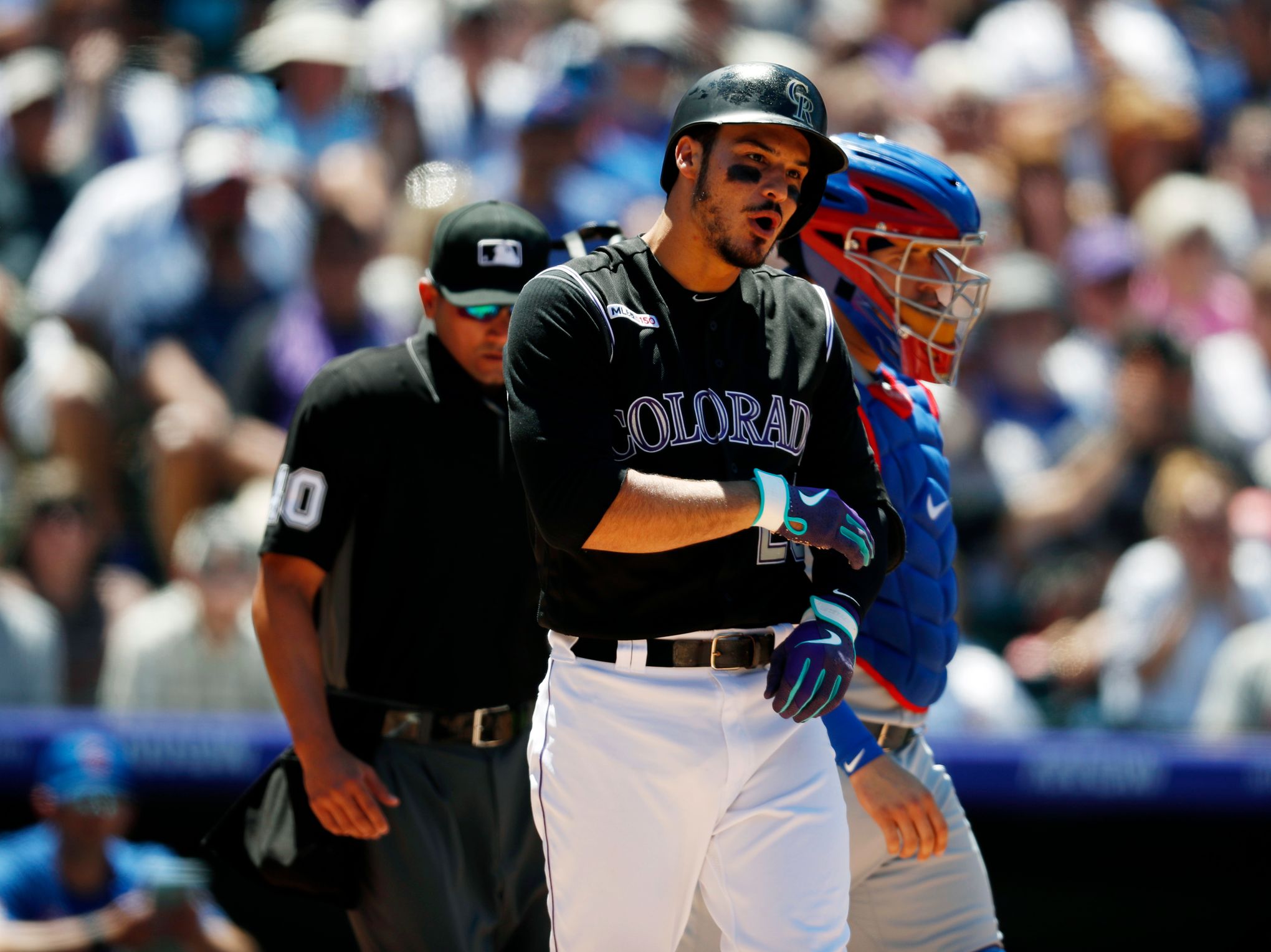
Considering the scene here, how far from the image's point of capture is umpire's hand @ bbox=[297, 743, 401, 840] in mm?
3330

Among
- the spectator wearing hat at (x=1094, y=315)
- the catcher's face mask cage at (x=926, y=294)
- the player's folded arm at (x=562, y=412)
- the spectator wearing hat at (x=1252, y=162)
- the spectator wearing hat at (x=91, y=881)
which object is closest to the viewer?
the player's folded arm at (x=562, y=412)

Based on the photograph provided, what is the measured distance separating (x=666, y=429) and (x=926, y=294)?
104 centimetres

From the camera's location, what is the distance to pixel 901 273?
3.53 m

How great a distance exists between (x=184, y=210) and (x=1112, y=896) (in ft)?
15.2

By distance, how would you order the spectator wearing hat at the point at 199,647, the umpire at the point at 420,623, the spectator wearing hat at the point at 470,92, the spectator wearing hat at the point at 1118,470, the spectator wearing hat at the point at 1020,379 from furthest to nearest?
the spectator wearing hat at the point at 470,92 → the spectator wearing hat at the point at 1020,379 → the spectator wearing hat at the point at 1118,470 → the spectator wearing hat at the point at 199,647 → the umpire at the point at 420,623

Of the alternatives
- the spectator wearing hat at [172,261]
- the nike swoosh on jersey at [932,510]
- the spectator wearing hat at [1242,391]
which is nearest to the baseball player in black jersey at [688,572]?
the nike swoosh on jersey at [932,510]

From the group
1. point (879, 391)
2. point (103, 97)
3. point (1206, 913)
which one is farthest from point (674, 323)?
point (103, 97)

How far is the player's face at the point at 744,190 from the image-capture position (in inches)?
109

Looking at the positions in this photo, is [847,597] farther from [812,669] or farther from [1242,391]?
[1242,391]

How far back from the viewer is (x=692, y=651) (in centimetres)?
276

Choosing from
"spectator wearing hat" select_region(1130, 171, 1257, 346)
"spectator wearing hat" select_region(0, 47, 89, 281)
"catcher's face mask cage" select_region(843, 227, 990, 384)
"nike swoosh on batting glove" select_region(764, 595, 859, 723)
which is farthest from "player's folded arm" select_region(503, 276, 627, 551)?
"spectator wearing hat" select_region(1130, 171, 1257, 346)

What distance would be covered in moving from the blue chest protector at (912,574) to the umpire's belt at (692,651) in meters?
0.54

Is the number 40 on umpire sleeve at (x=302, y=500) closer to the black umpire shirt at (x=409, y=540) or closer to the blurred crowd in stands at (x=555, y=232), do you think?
the black umpire shirt at (x=409, y=540)

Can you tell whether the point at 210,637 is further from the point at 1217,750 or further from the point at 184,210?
the point at 1217,750
